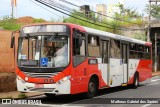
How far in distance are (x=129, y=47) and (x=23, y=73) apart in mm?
8019

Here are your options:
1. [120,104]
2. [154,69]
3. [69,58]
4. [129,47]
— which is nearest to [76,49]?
[69,58]

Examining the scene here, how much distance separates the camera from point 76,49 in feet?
46.2

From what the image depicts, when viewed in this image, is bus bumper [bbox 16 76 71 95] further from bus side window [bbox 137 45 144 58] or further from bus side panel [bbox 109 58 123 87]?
bus side window [bbox 137 45 144 58]

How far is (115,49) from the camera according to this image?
18.2 meters

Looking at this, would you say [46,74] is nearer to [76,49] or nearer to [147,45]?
[76,49]

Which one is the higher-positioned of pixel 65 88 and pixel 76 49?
pixel 76 49

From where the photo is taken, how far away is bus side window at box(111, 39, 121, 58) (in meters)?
17.8

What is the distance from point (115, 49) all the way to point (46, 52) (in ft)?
17.9

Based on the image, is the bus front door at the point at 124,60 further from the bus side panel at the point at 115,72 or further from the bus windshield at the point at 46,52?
the bus windshield at the point at 46,52

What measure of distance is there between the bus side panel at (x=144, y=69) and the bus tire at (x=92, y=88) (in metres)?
6.69

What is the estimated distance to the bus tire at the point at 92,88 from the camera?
602 inches

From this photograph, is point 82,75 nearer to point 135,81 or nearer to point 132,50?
point 132,50

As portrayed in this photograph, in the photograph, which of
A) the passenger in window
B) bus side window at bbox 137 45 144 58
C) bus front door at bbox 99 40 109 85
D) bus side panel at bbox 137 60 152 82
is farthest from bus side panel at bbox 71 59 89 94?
bus side panel at bbox 137 60 152 82

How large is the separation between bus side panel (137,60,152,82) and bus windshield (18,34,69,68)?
930 centimetres
